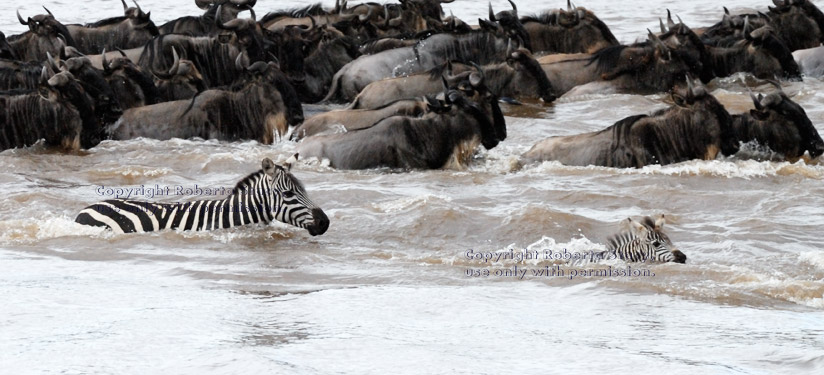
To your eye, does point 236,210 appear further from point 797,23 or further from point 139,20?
point 797,23

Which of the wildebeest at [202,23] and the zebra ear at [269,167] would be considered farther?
the wildebeest at [202,23]

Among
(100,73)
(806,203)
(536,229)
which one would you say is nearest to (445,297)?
(536,229)

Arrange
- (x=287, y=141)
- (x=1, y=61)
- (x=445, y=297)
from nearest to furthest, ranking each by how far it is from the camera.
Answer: (x=445, y=297)
(x=287, y=141)
(x=1, y=61)

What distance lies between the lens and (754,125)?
40.8 ft

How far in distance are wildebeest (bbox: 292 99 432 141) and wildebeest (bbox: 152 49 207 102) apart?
2.05 m

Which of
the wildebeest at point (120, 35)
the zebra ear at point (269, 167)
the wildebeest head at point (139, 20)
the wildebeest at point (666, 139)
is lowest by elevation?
A: the wildebeest at point (666, 139)

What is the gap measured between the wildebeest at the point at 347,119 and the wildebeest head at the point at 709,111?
261 cm

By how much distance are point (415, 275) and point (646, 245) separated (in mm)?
1426

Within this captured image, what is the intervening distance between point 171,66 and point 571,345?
10.9 m

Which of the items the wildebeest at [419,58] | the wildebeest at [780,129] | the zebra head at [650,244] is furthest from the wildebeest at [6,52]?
the zebra head at [650,244]

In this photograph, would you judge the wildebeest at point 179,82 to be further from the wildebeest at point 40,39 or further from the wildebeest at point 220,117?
the wildebeest at point 40,39

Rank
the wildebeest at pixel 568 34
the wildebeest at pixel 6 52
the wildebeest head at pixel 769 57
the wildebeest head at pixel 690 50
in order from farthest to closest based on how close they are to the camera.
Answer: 1. the wildebeest at pixel 568 34
2. the wildebeest head at pixel 769 57
3. the wildebeest at pixel 6 52
4. the wildebeest head at pixel 690 50

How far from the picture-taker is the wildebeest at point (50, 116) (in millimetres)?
13352

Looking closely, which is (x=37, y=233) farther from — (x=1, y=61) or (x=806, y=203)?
(x=1, y=61)
